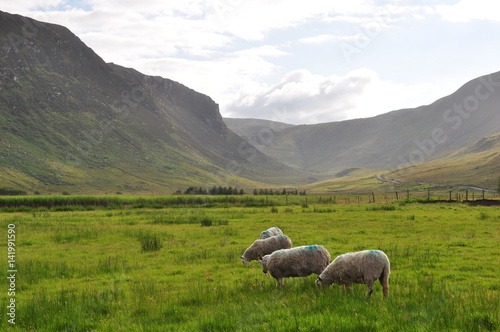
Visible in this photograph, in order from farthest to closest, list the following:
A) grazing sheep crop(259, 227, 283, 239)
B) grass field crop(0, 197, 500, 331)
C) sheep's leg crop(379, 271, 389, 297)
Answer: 1. grazing sheep crop(259, 227, 283, 239)
2. sheep's leg crop(379, 271, 389, 297)
3. grass field crop(0, 197, 500, 331)

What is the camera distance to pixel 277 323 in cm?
764

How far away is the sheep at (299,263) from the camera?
12.0 meters

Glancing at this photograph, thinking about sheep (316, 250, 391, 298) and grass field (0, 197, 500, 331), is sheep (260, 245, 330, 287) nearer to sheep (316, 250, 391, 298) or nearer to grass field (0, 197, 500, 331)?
grass field (0, 197, 500, 331)

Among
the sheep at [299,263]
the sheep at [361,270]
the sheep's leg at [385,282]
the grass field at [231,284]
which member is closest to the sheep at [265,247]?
the grass field at [231,284]

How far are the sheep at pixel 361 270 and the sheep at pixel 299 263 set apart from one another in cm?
109

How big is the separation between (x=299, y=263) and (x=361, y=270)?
7.78ft

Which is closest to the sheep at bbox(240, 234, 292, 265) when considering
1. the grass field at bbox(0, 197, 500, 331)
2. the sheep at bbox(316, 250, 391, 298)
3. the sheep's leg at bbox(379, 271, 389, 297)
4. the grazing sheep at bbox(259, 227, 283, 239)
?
the grass field at bbox(0, 197, 500, 331)

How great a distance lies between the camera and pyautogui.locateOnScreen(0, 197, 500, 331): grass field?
25.9 feet

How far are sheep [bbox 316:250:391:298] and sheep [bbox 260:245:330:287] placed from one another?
1.09 metres

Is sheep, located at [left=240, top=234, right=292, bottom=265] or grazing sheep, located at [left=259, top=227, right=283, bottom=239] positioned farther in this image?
grazing sheep, located at [left=259, top=227, right=283, bottom=239]

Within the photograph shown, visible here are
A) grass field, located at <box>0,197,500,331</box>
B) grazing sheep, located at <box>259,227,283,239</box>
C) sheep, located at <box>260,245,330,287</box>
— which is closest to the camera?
grass field, located at <box>0,197,500,331</box>

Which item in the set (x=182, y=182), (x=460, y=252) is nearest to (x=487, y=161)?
(x=182, y=182)

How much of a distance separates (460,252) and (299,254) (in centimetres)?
1127

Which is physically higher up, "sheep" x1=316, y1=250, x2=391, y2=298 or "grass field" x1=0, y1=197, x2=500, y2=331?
"sheep" x1=316, y1=250, x2=391, y2=298
